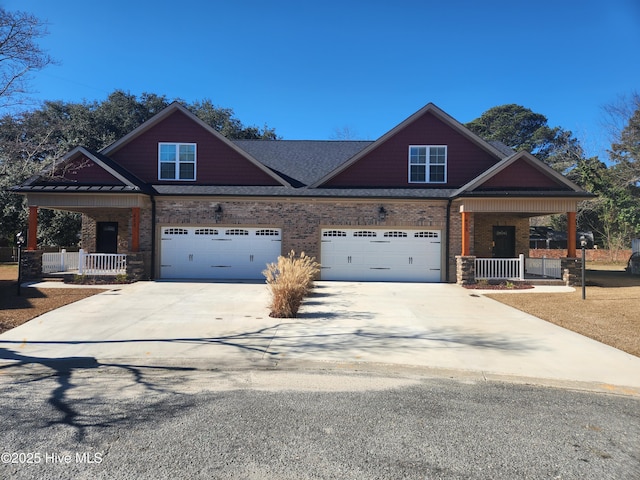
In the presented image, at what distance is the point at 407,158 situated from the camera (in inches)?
728

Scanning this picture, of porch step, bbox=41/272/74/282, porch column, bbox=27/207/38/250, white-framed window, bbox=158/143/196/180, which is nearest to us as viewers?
porch step, bbox=41/272/74/282

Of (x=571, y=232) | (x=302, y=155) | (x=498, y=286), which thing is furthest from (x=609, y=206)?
(x=302, y=155)

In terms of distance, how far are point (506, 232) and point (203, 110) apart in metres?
31.5

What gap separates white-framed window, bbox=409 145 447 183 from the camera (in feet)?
60.7

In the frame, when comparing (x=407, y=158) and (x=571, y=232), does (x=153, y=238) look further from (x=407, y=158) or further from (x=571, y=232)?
(x=571, y=232)

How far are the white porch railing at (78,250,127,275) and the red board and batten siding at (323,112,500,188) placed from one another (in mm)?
9608

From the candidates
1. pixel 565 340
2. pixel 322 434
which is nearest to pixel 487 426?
pixel 322 434

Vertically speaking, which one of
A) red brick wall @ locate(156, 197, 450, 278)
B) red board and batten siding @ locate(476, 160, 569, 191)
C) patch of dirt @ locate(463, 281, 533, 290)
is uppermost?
red board and batten siding @ locate(476, 160, 569, 191)

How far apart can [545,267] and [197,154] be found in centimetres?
1547

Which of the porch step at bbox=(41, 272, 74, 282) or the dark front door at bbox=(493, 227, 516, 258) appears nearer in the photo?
the porch step at bbox=(41, 272, 74, 282)

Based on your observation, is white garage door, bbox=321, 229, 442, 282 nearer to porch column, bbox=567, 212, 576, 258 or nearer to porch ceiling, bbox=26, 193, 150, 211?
porch column, bbox=567, 212, 576, 258

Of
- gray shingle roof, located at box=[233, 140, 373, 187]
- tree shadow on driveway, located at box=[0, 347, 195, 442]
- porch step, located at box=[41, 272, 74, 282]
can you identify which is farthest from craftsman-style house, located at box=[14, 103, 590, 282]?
tree shadow on driveway, located at box=[0, 347, 195, 442]

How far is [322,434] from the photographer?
13.0ft

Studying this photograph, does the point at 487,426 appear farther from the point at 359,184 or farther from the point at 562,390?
the point at 359,184
